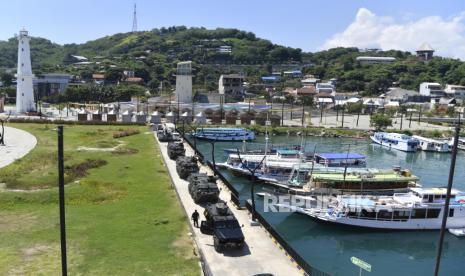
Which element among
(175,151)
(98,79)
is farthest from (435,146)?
(98,79)

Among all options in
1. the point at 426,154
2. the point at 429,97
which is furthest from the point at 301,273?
the point at 429,97

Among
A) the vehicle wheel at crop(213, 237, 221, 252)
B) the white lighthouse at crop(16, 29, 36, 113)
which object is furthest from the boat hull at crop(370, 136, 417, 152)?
the white lighthouse at crop(16, 29, 36, 113)

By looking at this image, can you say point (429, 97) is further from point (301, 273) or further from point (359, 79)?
point (301, 273)

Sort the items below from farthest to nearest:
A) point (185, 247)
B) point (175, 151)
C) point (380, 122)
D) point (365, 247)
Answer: point (380, 122), point (175, 151), point (365, 247), point (185, 247)

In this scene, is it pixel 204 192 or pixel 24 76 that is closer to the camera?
pixel 204 192

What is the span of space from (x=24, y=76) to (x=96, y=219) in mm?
72023

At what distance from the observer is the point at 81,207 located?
31.0 metres

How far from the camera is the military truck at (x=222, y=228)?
76.8 ft

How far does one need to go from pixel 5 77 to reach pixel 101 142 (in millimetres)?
121146

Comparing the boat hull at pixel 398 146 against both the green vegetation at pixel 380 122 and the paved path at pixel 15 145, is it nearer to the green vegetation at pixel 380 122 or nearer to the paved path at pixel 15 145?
the green vegetation at pixel 380 122

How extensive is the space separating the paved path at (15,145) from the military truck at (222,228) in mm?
27145

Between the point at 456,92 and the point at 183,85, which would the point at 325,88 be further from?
the point at 183,85

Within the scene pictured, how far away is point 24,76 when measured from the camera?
89.3 m

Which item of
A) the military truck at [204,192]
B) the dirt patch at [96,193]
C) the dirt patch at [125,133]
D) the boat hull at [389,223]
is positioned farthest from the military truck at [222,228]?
the dirt patch at [125,133]
